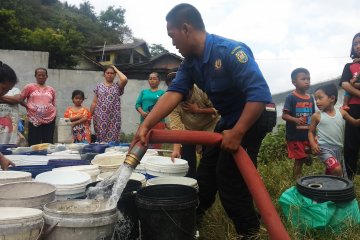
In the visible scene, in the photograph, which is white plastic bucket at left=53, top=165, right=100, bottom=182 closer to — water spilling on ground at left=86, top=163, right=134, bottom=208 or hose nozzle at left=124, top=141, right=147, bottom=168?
water spilling on ground at left=86, top=163, right=134, bottom=208

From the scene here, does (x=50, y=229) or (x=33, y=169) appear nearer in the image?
(x=50, y=229)

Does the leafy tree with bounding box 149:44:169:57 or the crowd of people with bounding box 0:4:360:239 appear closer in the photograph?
the crowd of people with bounding box 0:4:360:239

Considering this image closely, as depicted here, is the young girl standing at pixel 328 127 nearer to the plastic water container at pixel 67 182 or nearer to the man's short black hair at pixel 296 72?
the man's short black hair at pixel 296 72

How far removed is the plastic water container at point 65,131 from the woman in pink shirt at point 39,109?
0.19 meters

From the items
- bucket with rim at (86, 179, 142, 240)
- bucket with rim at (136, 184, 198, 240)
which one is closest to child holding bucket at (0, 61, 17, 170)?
bucket with rim at (86, 179, 142, 240)

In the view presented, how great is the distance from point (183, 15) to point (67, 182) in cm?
159

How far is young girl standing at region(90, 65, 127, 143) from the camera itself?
21.1 ft

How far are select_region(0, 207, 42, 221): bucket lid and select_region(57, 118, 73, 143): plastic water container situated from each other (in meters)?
4.26

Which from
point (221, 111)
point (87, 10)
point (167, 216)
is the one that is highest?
point (87, 10)

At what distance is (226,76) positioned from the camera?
104 inches

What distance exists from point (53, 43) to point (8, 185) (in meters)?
24.8

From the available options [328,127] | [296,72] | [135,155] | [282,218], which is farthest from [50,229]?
[296,72]

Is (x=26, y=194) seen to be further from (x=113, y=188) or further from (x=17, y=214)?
(x=113, y=188)

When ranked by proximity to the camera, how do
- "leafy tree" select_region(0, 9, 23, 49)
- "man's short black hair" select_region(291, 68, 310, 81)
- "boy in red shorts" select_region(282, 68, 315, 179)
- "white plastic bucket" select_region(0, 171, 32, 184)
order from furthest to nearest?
"leafy tree" select_region(0, 9, 23, 49)
"man's short black hair" select_region(291, 68, 310, 81)
"boy in red shorts" select_region(282, 68, 315, 179)
"white plastic bucket" select_region(0, 171, 32, 184)
